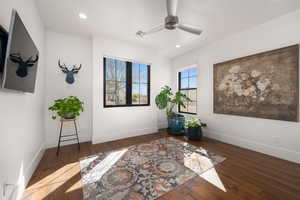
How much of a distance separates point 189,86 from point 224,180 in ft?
9.94

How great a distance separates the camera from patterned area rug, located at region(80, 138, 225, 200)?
1456 millimetres

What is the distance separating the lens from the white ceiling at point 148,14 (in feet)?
6.34

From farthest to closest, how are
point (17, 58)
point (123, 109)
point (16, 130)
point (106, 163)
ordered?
point (123, 109), point (106, 163), point (16, 130), point (17, 58)

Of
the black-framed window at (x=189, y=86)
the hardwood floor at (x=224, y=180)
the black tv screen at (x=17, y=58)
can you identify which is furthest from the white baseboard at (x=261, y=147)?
the black tv screen at (x=17, y=58)

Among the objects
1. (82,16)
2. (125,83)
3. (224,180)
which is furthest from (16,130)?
(224,180)

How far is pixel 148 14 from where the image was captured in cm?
219

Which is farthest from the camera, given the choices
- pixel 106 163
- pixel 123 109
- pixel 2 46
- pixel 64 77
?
pixel 123 109

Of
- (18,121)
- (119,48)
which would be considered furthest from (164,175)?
(119,48)

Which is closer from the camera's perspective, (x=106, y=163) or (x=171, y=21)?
(x=171, y=21)

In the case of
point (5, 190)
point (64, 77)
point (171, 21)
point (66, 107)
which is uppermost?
point (171, 21)

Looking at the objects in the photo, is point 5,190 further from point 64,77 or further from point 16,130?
point 64,77

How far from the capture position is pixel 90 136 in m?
3.16

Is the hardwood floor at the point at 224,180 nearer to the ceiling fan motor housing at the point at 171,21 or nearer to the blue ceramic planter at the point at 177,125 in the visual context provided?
the blue ceramic planter at the point at 177,125

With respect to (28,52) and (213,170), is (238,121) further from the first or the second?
(28,52)
